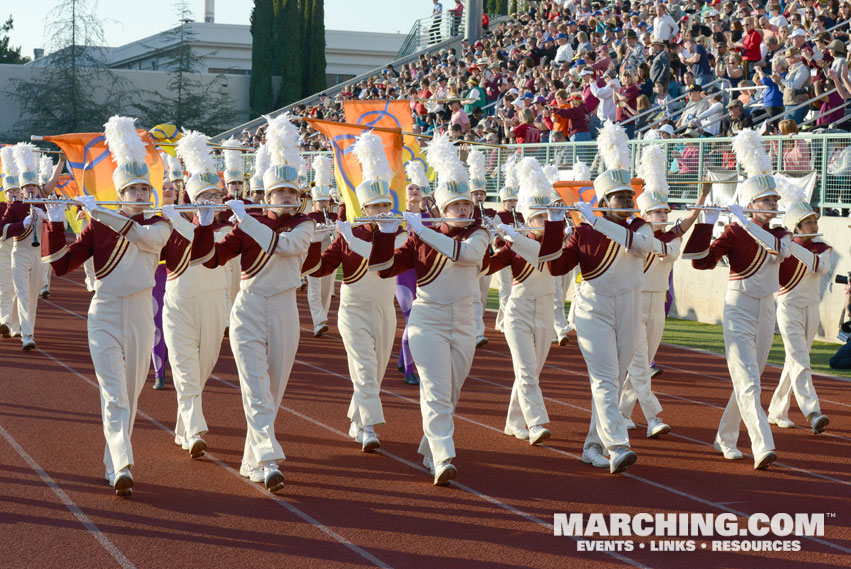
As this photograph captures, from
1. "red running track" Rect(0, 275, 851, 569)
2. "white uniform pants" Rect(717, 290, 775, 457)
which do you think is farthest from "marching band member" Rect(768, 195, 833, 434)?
"white uniform pants" Rect(717, 290, 775, 457)

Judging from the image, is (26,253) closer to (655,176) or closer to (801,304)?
(655,176)

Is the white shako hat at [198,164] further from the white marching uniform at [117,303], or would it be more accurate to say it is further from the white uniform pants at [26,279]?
the white uniform pants at [26,279]

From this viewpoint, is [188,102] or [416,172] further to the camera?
[188,102]

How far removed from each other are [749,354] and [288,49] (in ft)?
135

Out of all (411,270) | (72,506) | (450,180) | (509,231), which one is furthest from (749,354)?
(72,506)

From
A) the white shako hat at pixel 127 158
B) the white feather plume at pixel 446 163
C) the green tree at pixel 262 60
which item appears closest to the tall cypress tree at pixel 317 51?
the green tree at pixel 262 60

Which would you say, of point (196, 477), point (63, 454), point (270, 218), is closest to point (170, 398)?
point (63, 454)

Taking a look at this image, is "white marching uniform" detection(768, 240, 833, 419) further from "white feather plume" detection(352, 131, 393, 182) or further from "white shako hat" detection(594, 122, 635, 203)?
"white feather plume" detection(352, 131, 393, 182)

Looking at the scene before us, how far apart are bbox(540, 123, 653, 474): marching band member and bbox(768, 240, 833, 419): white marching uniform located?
177 cm

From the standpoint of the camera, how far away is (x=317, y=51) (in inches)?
1864

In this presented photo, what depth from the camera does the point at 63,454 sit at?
25.3 ft

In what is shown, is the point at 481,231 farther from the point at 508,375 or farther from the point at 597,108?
the point at 597,108

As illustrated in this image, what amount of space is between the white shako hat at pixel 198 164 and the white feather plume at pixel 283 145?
1.30 m

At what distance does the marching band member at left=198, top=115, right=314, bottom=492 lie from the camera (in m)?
6.84
